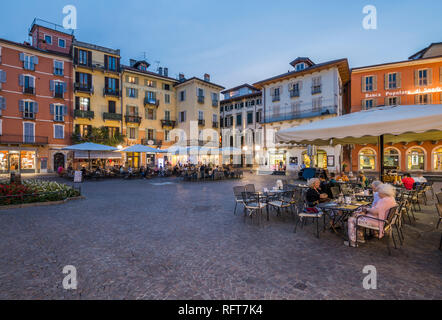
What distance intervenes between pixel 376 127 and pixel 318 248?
8.94 ft

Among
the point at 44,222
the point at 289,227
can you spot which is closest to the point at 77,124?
the point at 44,222

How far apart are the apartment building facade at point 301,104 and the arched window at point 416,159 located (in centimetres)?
735

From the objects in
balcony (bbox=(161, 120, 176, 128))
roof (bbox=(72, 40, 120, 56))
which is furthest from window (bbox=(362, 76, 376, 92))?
roof (bbox=(72, 40, 120, 56))

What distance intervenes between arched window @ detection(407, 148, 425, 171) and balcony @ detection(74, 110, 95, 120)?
3722cm

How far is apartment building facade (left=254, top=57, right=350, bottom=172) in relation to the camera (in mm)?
27062

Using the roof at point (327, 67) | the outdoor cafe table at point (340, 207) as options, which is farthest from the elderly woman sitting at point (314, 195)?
the roof at point (327, 67)

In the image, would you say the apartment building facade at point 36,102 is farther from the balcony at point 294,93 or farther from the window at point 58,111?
the balcony at point 294,93

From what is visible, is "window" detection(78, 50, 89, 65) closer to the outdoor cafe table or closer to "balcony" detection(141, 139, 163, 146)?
"balcony" detection(141, 139, 163, 146)

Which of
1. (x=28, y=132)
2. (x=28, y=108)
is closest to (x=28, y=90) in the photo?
(x=28, y=108)

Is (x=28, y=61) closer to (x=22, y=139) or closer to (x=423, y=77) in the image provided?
(x=22, y=139)

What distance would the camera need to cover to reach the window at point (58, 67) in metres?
25.6

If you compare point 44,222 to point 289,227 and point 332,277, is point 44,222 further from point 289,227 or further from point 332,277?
point 332,277

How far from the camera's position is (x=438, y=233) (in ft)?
16.8

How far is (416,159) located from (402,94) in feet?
24.7
